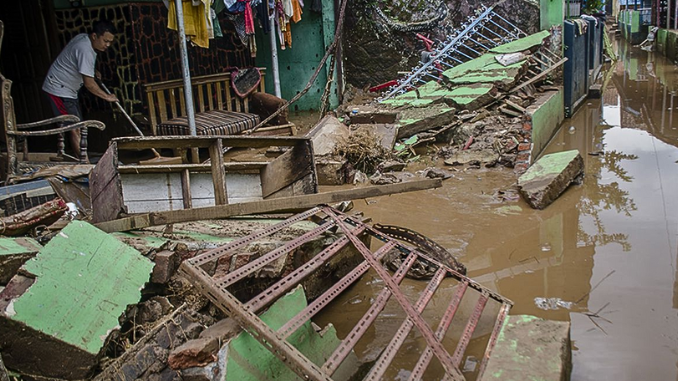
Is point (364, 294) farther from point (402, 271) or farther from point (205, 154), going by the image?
point (205, 154)

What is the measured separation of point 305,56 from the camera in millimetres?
11828

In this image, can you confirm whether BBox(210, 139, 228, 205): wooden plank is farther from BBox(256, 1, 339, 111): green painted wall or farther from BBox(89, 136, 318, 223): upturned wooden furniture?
BBox(256, 1, 339, 111): green painted wall

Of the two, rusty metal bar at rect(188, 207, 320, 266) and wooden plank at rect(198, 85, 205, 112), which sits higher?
wooden plank at rect(198, 85, 205, 112)

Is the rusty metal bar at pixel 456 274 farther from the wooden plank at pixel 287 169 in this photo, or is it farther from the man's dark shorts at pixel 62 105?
the man's dark shorts at pixel 62 105

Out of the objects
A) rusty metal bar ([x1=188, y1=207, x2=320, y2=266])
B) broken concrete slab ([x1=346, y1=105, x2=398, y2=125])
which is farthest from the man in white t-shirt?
rusty metal bar ([x1=188, y1=207, x2=320, y2=266])

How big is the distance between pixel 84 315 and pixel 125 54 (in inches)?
238

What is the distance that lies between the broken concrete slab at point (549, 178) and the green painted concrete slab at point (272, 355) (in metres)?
3.48

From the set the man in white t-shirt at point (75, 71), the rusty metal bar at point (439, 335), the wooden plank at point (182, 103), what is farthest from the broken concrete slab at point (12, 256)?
the wooden plank at point (182, 103)

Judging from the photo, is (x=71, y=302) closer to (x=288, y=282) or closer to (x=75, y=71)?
(x=288, y=282)

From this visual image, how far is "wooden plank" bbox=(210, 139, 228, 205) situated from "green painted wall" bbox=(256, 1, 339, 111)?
7876 mm

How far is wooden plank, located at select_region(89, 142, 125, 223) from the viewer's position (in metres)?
3.73

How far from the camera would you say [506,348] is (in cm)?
312

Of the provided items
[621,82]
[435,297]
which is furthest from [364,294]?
[621,82]

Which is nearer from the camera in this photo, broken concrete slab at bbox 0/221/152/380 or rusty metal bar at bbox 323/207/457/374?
broken concrete slab at bbox 0/221/152/380
